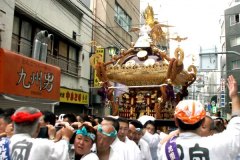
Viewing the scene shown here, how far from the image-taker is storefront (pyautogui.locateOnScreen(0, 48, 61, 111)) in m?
8.51

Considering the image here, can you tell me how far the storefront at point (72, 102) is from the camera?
13.9 m

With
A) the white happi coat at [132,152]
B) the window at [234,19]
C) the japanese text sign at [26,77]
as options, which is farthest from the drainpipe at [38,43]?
the window at [234,19]

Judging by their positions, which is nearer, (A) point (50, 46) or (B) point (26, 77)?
(B) point (26, 77)

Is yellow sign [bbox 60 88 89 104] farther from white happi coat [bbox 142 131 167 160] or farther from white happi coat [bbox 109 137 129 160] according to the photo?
white happi coat [bbox 109 137 129 160]

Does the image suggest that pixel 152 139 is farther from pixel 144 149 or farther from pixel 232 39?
pixel 232 39

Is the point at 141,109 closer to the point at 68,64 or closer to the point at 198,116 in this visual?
the point at 198,116

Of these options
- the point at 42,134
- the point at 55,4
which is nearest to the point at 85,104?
the point at 55,4

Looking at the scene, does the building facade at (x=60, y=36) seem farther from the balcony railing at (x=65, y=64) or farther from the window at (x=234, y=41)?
the window at (x=234, y=41)

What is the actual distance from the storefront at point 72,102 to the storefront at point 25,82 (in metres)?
2.38

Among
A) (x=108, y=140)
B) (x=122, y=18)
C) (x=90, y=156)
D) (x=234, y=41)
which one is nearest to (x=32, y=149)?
(x=90, y=156)

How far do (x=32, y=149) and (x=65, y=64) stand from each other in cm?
1234

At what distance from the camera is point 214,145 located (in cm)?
242

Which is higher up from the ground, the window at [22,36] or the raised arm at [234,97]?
the window at [22,36]

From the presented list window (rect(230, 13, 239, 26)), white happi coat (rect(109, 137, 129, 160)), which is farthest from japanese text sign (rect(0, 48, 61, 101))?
window (rect(230, 13, 239, 26))
